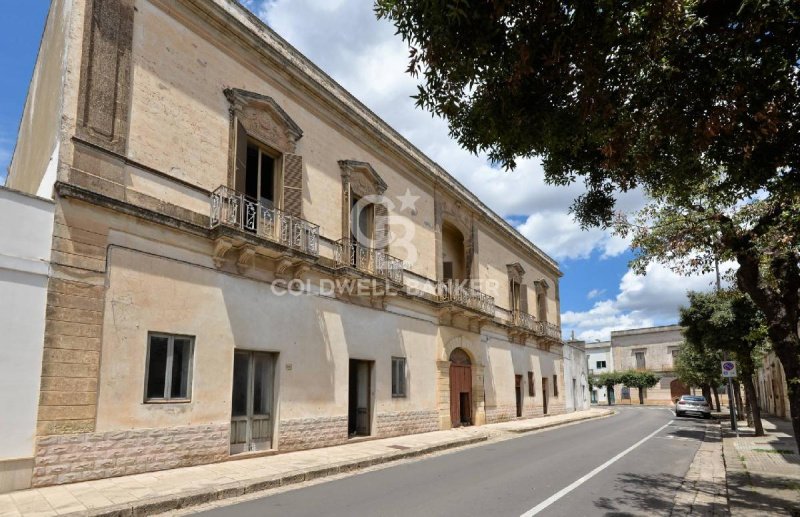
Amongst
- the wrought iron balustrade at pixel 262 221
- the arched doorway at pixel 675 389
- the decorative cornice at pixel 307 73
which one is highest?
the decorative cornice at pixel 307 73

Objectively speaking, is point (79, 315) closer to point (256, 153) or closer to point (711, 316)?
point (256, 153)

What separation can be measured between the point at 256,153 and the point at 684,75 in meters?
9.69

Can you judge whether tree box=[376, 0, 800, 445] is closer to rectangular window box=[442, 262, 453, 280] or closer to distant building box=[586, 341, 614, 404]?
rectangular window box=[442, 262, 453, 280]

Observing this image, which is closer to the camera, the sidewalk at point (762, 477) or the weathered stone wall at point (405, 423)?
the sidewalk at point (762, 477)

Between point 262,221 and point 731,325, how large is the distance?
1601cm

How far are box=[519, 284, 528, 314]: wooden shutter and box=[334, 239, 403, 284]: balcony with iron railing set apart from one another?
13.2 m

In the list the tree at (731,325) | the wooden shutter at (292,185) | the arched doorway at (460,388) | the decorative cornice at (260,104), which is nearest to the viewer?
the decorative cornice at (260,104)

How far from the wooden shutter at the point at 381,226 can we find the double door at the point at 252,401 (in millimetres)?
5704

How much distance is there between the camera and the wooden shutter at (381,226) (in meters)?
16.8

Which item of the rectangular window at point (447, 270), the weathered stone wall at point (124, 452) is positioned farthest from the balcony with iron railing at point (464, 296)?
the weathered stone wall at point (124, 452)

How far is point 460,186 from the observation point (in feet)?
75.3

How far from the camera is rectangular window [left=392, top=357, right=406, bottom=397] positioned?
16438 millimetres

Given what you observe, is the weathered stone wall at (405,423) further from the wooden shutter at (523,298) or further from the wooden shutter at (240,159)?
the wooden shutter at (523,298)

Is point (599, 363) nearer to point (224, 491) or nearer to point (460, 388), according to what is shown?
point (460, 388)
